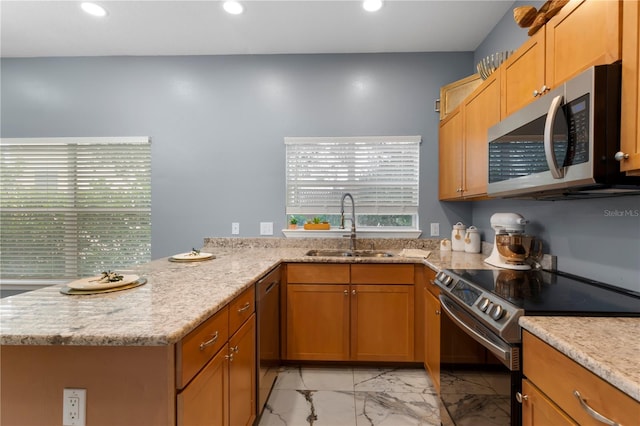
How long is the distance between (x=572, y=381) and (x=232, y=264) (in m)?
1.75

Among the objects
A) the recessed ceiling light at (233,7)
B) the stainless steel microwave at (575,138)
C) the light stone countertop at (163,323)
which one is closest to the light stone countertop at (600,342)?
the light stone countertop at (163,323)

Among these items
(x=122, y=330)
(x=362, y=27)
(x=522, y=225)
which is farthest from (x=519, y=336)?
(x=362, y=27)

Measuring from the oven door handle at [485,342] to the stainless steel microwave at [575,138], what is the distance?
25.2 inches

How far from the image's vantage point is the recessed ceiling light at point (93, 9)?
7.26 feet

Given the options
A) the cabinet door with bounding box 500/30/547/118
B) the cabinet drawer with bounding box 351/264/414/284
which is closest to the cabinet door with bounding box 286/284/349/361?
the cabinet drawer with bounding box 351/264/414/284

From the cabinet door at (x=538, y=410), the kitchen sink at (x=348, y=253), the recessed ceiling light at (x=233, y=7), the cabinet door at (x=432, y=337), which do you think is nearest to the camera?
the cabinet door at (x=538, y=410)

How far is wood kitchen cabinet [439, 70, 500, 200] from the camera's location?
6.04 feet

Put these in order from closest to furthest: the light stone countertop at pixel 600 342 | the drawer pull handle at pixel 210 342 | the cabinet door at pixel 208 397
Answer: the light stone countertop at pixel 600 342
the cabinet door at pixel 208 397
the drawer pull handle at pixel 210 342

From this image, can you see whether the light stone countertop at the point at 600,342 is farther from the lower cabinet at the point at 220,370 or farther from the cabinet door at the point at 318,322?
the cabinet door at the point at 318,322

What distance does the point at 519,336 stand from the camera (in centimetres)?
100

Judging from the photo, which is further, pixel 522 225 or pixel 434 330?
pixel 434 330

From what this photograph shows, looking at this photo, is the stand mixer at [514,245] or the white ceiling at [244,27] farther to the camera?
the white ceiling at [244,27]

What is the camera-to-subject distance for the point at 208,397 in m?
1.07

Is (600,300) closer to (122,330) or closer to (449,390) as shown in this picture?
(449,390)
